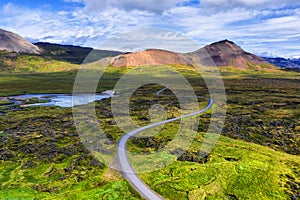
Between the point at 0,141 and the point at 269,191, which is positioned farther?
the point at 0,141

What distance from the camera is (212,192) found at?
48656 millimetres

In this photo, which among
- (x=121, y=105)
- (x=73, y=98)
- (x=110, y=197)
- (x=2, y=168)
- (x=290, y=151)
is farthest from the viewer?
(x=73, y=98)

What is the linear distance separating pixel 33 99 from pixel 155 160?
121m

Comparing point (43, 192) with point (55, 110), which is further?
point (55, 110)

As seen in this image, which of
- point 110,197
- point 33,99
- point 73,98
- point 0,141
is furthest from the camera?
point 73,98

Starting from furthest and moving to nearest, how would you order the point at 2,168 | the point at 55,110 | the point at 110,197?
the point at 55,110, the point at 2,168, the point at 110,197

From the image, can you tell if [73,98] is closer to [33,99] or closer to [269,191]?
[33,99]

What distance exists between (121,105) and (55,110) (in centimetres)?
3574

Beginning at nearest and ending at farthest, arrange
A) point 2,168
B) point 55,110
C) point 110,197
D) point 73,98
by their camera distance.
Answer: point 110,197 < point 2,168 < point 55,110 < point 73,98

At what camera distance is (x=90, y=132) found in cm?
9425

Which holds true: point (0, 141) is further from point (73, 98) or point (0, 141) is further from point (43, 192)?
point (73, 98)

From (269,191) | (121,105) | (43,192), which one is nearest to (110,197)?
(43,192)

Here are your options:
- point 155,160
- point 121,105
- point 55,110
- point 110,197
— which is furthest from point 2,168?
point 121,105

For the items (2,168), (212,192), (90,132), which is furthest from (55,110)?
(212,192)
